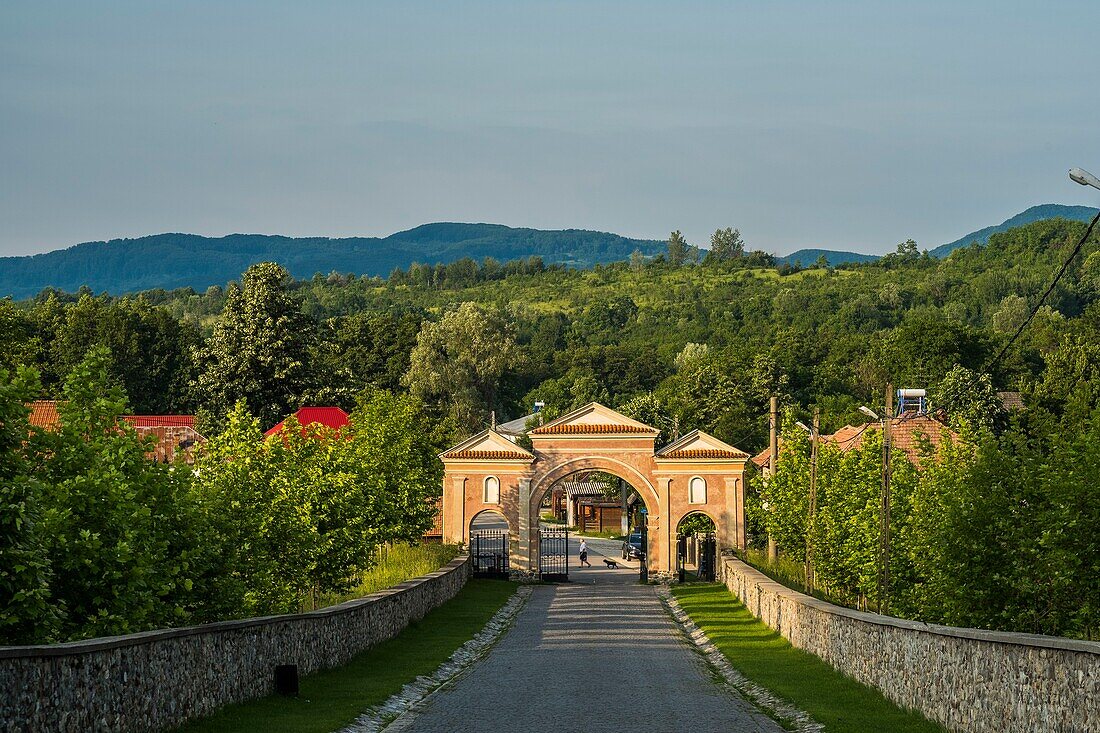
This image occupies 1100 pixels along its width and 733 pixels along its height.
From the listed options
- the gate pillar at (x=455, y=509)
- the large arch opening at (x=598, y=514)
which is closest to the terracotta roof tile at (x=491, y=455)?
the gate pillar at (x=455, y=509)

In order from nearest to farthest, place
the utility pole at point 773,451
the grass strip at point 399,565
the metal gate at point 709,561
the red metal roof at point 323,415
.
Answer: the grass strip at point 399,565, the utility pole at point 773,451, the metal gate at point 709,561, the red metal roof at point 323,415

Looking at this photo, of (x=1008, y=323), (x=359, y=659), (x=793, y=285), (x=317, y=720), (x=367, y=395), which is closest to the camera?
(x=317, y=720)

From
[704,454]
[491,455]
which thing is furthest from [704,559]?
[491,455]

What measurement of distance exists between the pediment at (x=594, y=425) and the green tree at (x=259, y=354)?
25433 mm

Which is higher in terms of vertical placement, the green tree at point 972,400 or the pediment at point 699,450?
the green tree at point 972,400

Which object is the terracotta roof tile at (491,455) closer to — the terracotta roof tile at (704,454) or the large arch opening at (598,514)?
the large arch opening at (598,514)

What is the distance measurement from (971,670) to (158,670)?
29.3 ft

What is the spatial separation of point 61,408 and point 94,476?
2.31 metres

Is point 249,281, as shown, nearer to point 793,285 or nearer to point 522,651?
point 522,651

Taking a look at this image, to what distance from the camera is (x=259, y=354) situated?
76.4 metres

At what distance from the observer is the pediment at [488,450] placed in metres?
55.4

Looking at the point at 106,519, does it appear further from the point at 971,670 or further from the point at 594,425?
the point at 594,425

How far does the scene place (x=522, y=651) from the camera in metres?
28.5

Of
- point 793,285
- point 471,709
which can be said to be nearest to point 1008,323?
point 793,285
